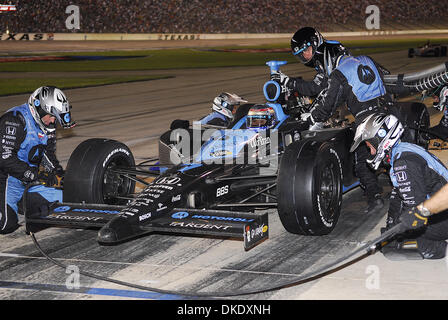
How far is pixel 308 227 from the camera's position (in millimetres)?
6113

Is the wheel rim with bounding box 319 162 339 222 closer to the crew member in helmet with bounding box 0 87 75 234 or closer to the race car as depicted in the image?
the crew member in helmet with bounding box 0 87 75 234

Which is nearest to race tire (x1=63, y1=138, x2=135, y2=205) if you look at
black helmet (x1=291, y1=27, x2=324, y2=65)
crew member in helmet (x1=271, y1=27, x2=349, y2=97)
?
crew member in helmet (x1=271, y1=27, x2=349, y2=97)

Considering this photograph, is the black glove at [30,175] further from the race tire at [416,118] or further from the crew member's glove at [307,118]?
the race tire at [416,118]

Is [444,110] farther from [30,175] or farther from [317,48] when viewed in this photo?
[30,175]

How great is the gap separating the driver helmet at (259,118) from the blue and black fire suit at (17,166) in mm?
2234

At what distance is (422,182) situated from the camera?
18.0ft

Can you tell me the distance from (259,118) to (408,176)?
231 centimetres

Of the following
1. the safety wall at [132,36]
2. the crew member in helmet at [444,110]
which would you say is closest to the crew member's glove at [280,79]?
the crew member in helmet at [444,110]

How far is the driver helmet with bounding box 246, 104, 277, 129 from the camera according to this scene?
24.4ft

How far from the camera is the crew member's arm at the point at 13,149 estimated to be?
6.73 meters

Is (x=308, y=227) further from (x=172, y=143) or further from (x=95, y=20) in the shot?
(x=95, y=20)

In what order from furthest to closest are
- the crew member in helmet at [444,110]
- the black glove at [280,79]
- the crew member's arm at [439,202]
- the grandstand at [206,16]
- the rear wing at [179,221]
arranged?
the grandstand at [206,16] → the crew member in helmet at [444,110] → the black glove at [280,79] → the rear wing at [179,221] → the crew member's arm at [439,202]

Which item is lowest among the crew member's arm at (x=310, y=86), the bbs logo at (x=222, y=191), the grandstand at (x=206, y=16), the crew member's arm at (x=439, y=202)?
the bbs logo at (x=222, y=191)

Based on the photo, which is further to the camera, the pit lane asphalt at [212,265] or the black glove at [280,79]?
the black glove at [280,79]
